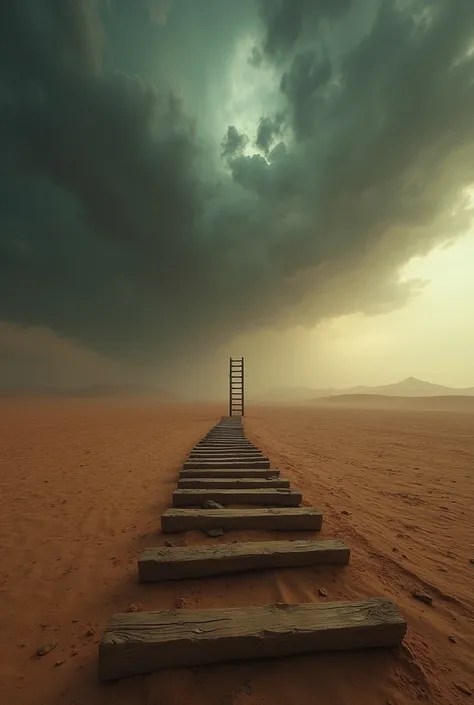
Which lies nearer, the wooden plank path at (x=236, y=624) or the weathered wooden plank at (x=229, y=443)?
the wooden plank path at (x=236, y=624)

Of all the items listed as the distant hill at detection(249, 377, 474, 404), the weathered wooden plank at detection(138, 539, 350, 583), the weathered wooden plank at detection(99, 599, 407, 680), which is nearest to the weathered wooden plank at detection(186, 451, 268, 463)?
the weathered wooden plank at detection(138, 539, 350, 583)

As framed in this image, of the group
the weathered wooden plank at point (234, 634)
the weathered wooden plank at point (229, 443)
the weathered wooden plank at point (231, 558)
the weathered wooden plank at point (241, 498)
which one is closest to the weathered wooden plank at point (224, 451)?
the weathered wooden plank at point (229, 443)

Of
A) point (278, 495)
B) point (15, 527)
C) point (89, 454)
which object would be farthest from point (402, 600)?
point (89, 454)

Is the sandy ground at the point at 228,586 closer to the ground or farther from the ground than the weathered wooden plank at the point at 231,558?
closer to the ground

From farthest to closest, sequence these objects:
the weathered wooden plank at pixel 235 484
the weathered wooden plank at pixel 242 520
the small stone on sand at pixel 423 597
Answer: the weathered wooden plank at pixel 235 484 → the weathered wooden plank at pixel 242 520 → the small stone on sand at pixel 423 597

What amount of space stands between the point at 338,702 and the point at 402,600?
48.1 inches

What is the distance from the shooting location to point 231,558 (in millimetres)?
2447

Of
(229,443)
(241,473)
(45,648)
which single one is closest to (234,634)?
(45,648)

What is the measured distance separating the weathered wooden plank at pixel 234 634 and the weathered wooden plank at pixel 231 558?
58cm

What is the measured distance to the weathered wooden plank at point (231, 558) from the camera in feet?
7.91

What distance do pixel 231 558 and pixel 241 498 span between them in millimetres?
1447

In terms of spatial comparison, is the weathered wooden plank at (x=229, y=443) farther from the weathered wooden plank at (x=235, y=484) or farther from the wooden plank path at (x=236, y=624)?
the wooden plank path at (x=236, y=624)

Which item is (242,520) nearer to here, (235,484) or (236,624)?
(235,484)

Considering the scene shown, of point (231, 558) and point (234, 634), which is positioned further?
point (231, 558)
